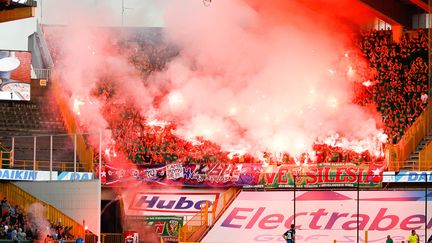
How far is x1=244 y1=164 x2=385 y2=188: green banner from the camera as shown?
146ft

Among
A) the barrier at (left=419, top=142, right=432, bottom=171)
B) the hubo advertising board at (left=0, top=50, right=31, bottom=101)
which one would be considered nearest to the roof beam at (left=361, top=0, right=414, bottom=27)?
the barrier at (left=419, top=142, right=432, bottom=171)

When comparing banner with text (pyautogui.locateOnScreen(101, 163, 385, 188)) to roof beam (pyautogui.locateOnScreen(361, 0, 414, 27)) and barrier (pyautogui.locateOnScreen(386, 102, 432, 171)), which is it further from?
roof beam (pyautogui.locateOnScreen(361, 0, 414, 27))

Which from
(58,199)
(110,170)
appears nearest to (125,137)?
(110,170)

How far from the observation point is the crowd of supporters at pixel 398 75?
49375 mm

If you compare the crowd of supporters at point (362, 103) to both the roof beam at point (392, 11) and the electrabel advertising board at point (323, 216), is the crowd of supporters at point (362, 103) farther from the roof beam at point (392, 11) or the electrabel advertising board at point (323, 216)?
the electrabel advertising board at point (323, 216)

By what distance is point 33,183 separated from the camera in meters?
43.9

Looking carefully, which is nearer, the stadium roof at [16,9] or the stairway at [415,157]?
the stadium roof at [16,9]

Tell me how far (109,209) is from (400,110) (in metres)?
13.3

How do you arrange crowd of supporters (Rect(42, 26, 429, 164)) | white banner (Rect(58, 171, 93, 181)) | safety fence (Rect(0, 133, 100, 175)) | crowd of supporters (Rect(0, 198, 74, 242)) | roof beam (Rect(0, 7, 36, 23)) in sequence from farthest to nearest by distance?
crowd of supporters (Rect(42, 26, 429, 164)) → safety fence (Rect(0, 133, 100, 175)) → white banner (Rect(58, 171, 93, 181)) → roof beam (Rect(0, 7, 36, 23)) → crowd of supporters (Rect(0, 198, 74, 242))

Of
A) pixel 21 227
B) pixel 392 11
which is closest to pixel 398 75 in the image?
pixel 392 11

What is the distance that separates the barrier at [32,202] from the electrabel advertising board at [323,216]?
513 centimetres

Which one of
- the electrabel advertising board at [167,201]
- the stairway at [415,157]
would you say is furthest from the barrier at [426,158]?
the electrabel advertising board at [167,201]

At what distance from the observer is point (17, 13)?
1610 inches

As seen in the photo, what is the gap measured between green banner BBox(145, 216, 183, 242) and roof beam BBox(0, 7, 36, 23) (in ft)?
33.3
